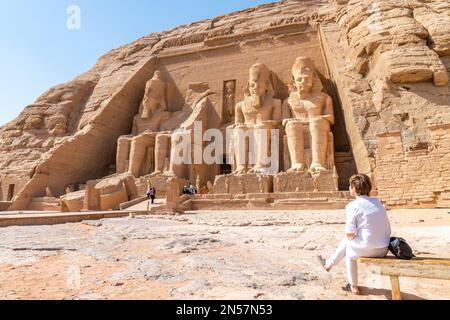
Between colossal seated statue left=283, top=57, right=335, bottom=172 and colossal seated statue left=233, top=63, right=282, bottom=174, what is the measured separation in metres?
0.69

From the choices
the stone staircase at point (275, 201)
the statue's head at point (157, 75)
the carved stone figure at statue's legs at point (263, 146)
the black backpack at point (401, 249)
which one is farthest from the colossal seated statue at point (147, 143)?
the black backpack at point (401, 249)

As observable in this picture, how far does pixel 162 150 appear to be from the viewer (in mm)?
13594

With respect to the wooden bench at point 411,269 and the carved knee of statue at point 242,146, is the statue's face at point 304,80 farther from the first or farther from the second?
the wooden bench at point 411,269

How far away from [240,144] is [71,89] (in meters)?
10.4

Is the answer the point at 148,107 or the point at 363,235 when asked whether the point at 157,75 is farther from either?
the point at 363,235

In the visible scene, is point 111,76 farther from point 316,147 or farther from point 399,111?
point 399,111

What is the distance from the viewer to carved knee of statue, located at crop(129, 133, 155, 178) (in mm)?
13650

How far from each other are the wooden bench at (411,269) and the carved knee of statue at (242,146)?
1019cm

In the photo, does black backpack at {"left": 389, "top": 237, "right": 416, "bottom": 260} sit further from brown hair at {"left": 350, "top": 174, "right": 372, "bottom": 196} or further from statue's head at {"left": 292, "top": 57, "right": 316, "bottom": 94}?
statue's head at {"left": 292, "top": 57, "right": 316, "bottom": 94}

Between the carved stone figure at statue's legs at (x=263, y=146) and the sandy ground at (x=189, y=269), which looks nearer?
the sandy ground at (x=189, y=269)

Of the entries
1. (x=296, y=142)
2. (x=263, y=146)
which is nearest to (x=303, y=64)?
(x=296, y=142)

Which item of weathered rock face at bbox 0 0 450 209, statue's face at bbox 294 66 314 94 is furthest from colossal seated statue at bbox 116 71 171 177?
statue's face at bbox 294 66 314 94

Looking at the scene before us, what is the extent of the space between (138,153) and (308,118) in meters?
7.23

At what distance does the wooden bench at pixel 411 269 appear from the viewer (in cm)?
164
